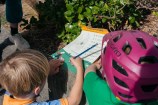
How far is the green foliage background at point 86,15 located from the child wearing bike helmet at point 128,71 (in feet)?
5.25

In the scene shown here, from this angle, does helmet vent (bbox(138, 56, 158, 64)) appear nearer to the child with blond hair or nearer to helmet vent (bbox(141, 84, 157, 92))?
helmet vent (bbox(141, 84, 157, 92))

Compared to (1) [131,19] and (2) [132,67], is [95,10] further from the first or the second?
(2) [132,67]

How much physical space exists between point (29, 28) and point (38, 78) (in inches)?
95.9

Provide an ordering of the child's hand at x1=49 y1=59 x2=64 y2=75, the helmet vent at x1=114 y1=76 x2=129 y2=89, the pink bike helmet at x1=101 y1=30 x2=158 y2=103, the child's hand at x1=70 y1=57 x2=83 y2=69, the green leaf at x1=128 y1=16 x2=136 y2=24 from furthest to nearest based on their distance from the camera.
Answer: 1. the green leaf at x1=128 y1=16 x2=136 y2=24
2. the child's hand at x1=49 y1=59 x2=64 y2=75
3. the child's hand at x1=70 y1=57 x2=83 y2=69
4. the helmet vent at x1=114 y1=76 x2=129 y2=89
5. the pink bike helmet at x1=101 y1=30 x2=158 y2=103

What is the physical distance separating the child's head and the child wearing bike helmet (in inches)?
17.6

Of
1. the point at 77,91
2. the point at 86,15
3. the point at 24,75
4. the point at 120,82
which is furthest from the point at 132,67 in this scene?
the point at 86,15

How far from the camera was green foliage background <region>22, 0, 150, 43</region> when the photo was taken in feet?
14.5

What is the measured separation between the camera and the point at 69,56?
3309 millimetres

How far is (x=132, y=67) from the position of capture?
2.47 m

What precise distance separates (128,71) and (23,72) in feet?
2.59

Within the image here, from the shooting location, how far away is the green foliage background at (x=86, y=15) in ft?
14.5

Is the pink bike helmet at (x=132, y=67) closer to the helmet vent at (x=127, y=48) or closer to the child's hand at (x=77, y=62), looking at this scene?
the helmet vent at (x=127, y=48)

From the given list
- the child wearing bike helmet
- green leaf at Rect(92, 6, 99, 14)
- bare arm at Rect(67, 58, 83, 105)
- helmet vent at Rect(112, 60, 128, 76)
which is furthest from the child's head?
green leaf at Rect(92, 6, 99, 14)

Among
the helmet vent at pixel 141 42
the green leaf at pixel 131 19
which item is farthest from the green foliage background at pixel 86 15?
the helmet vent at pixel 141 42
